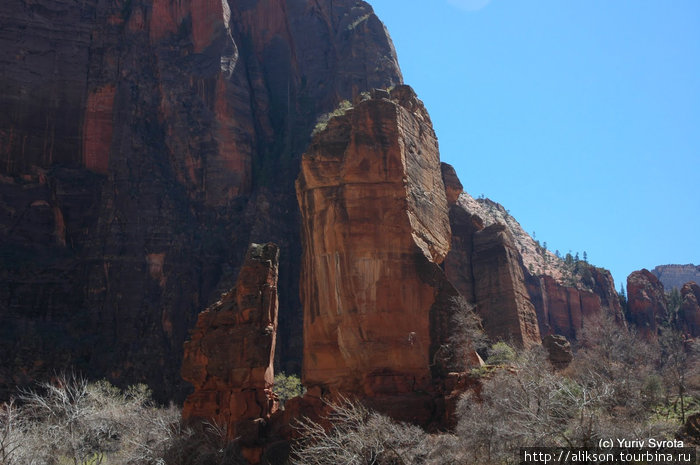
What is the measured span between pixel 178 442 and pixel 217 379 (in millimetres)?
3217

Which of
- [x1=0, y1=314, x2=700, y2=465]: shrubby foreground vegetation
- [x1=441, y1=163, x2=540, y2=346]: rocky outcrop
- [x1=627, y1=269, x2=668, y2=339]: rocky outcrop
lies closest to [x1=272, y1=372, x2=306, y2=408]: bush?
[x1=0, y1=314, x2=700, y2=465]: shrubby foreground vegetation

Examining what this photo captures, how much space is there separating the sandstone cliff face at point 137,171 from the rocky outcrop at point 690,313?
53.1m

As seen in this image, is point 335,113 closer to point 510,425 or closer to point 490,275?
point 510,425

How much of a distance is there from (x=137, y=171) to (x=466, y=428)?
6482 centimetres

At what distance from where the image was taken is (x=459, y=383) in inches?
1174

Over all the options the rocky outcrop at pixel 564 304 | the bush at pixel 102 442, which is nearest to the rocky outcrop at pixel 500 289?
the rocky outcrop at pixel 564 304

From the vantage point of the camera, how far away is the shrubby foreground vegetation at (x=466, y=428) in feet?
71.1

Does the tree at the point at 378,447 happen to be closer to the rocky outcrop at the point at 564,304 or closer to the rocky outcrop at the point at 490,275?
the rocky outcrop at the point at 490,275

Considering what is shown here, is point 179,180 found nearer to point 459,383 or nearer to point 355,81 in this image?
point 355,81

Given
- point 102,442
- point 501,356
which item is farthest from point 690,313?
point 102,442

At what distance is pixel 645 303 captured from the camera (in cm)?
10319

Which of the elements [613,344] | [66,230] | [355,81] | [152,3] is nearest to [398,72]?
[355,81]

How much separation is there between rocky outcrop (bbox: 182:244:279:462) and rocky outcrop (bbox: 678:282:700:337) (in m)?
83.2

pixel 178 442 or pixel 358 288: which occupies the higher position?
pixel 358 288
